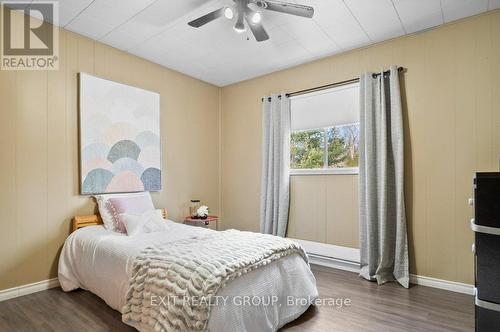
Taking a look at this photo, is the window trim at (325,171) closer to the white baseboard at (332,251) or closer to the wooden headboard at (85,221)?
the white baseboard at (332,251)

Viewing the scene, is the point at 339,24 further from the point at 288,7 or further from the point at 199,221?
the point at 199,221

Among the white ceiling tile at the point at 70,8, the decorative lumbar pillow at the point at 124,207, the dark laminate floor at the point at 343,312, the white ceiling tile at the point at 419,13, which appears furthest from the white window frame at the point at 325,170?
the white ceiling tile at the point at 70,8

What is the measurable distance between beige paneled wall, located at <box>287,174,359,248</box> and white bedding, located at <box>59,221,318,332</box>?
119 centimetres

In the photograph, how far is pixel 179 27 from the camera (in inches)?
115

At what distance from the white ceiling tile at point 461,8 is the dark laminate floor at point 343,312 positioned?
106 inches

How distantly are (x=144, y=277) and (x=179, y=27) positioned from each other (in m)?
2.44

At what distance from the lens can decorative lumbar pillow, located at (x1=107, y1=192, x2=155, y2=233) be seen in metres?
2.90

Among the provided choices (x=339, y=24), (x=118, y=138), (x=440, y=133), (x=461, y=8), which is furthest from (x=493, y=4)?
(x=118, y=138)

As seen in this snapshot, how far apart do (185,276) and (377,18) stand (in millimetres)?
2904

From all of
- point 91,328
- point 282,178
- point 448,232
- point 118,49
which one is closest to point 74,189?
point 91,328

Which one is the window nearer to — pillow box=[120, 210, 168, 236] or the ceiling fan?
the ceiling fan

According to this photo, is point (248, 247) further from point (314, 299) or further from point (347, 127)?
point (347, 127)

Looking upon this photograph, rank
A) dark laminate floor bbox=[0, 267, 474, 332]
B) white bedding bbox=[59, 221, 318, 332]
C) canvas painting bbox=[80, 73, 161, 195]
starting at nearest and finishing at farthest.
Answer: white bedding bbox=[59, 221, 318, 332]
dark laminate floor bbox=[0, 267, 474, 332]
canvas painting bbox=[80, 73, 161, 195]

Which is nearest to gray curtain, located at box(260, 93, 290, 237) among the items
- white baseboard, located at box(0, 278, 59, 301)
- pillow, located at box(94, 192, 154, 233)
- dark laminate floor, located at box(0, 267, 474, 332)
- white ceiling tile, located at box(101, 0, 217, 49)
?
dark laminate floor, located at box(0, 267, 474, 332)
